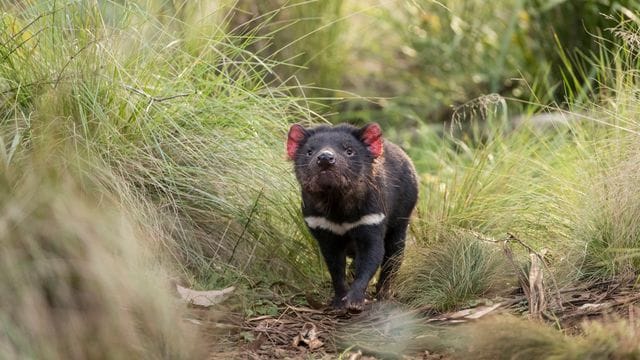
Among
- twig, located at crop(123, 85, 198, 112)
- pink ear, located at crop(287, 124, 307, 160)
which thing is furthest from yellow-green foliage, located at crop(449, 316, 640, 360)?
twig, located at crop(123, 85, 198, 112)

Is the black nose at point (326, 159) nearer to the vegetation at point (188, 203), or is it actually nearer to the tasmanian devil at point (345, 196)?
the tasmanian devil at point (345, 196)

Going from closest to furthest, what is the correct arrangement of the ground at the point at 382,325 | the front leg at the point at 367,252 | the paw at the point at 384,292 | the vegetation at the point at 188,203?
the vegetation at the point at 188,203 → the ground at the point at 382,325 → the front leg at the point at 367,252 → the paw at the point at 384,292

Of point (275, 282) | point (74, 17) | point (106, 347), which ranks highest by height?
point (74, 17)

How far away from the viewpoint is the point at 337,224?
4.79 metres

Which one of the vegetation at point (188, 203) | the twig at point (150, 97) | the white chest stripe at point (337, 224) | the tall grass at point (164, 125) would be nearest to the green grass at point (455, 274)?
the vegetation at point (188, 203)

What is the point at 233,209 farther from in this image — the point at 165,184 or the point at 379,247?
the point at 379,247

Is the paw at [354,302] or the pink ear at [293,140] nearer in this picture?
the paw at [354,302]

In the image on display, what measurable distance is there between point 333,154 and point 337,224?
38 centimetres

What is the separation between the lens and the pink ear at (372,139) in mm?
4793

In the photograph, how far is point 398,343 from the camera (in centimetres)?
420

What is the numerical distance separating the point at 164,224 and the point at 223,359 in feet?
3.07

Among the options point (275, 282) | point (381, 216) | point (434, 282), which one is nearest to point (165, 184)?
point (275, 282)

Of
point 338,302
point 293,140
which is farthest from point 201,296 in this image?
point 293,140

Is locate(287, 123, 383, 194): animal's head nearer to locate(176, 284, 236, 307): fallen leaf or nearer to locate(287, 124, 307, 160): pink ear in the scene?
locate(287, 124, 307, 160): pink ear
